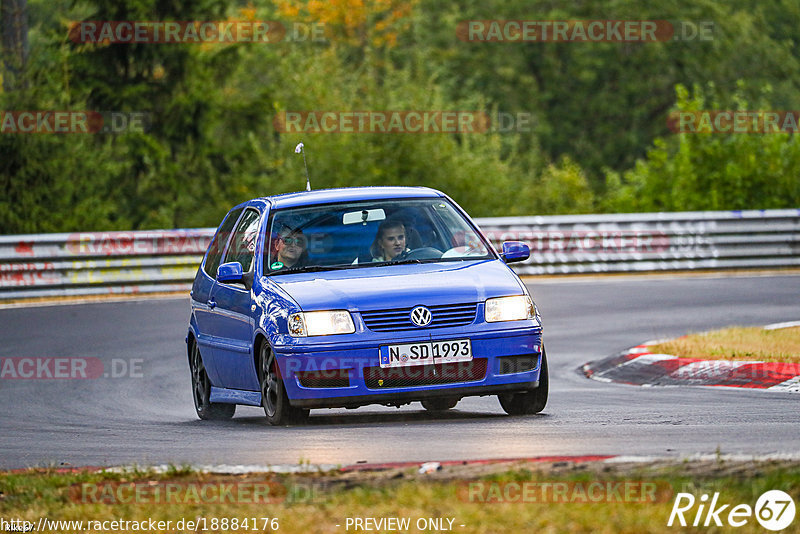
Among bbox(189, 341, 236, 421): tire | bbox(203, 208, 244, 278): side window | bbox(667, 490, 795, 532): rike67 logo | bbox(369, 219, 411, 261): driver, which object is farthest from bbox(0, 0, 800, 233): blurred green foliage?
bbox(667, 490, 795, 532): rike67 logo

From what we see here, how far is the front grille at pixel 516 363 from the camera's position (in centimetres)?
955

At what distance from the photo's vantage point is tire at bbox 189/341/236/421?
1152 centimetres

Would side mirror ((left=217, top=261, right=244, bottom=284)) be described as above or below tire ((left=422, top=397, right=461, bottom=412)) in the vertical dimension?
above

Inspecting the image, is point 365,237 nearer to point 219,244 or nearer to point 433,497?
point 219,244

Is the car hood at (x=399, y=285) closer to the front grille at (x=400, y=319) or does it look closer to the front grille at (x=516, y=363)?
the front grille at (x=400, y=319)

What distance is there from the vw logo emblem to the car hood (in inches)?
1.7

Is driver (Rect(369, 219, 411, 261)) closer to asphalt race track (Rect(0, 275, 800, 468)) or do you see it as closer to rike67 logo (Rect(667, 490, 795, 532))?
asphalt race track (Rect(0, 275, 800, 468))

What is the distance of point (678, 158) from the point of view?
105ft

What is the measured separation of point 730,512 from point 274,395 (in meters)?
4.63

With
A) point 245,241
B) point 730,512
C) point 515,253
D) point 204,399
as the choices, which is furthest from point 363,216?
point 730,512

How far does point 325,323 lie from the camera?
9375 millimetres

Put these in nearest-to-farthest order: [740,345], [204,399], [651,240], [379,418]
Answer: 1. [379,418]
2. [204,399]
3. [740,345]
4. [651,240]

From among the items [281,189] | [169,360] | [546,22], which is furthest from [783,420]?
[546,22]

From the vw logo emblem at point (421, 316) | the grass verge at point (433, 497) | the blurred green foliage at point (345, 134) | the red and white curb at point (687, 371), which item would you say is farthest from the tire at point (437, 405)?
the blurred green foliage at point (345, 134)
